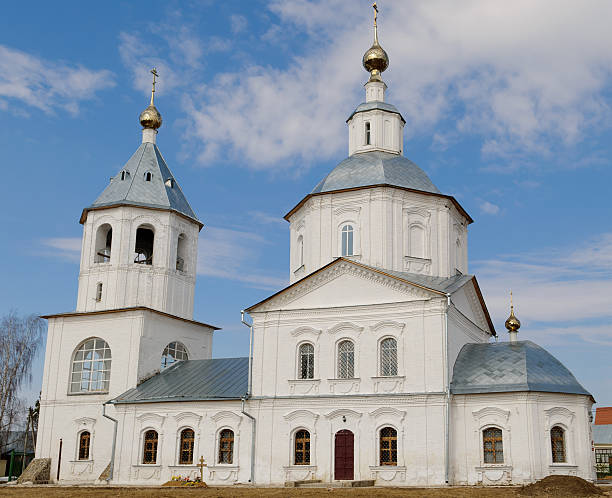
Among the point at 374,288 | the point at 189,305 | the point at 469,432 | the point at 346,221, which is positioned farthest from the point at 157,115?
the point at 469,432

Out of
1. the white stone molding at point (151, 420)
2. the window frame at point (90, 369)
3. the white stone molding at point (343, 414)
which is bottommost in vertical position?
the white stone molding at point (151, 420)

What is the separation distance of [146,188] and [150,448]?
33.0ft

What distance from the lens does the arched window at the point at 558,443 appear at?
21.2m

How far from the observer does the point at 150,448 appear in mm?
25172

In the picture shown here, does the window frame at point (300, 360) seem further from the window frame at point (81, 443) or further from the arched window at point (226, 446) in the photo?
the window frame at point (81, 443)

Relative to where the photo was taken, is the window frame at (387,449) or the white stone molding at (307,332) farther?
the white stone molding at (307,332)

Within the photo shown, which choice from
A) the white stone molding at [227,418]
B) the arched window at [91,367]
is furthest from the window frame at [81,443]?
the white stone molding at [227,418]

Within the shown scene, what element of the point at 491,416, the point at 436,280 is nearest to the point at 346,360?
the point at 436,280

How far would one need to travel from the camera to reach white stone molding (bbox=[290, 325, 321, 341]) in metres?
23.7

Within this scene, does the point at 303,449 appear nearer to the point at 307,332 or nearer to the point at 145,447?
the point at 307,332

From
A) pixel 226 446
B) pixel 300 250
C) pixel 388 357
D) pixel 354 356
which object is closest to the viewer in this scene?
pixel 388 357

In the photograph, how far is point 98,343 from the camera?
2778 centimetres

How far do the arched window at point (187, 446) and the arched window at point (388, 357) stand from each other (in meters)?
6.89

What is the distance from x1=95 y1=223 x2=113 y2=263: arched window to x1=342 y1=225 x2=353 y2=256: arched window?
31.3 ft
